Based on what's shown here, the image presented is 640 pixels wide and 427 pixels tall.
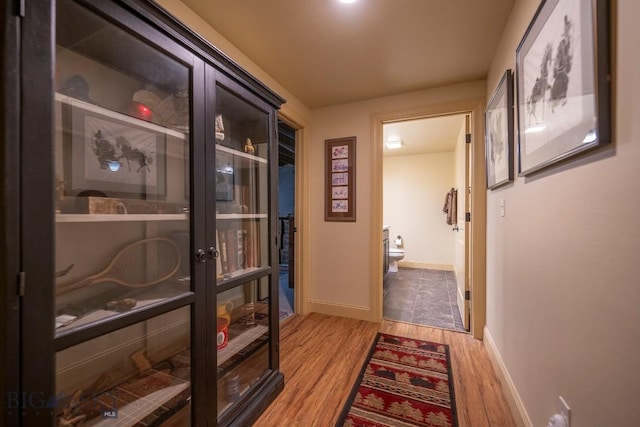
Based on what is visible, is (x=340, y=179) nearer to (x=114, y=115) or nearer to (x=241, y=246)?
(x=241, y=246)

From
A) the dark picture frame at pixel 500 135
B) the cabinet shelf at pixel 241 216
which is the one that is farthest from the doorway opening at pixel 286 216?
the dark picture frame at pixel 500 135

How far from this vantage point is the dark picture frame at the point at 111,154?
33.6 inches

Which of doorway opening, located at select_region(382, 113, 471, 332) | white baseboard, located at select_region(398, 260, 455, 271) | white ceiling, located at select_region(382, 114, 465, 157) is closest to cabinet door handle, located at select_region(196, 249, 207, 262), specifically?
white ceiling, located at select_region(382, 114, 465, 157)

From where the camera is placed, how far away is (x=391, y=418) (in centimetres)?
142

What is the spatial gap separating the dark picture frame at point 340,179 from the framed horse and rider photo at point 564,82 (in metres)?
1.60

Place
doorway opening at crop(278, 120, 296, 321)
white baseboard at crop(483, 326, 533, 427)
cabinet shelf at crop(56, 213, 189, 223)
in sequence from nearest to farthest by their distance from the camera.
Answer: cabinet shelf at crop(56, 213, 189, 223) < white baseboard at crop(483, 326, 533, 427) < doorway opening at crop(278, 120, 296, 321)

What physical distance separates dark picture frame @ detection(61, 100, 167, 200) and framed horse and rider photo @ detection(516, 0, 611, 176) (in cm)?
148

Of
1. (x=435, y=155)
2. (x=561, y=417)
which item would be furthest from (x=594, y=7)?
(x=435, y=155)

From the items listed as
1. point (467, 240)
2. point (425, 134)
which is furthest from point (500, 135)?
point (425, 134)

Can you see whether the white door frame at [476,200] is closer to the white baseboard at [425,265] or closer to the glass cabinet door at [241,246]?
the glass cabinet door at [241,246]

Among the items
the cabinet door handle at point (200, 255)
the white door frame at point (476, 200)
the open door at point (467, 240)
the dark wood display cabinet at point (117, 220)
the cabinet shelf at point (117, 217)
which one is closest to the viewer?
the dark wood display cabinet at point (117, 220)

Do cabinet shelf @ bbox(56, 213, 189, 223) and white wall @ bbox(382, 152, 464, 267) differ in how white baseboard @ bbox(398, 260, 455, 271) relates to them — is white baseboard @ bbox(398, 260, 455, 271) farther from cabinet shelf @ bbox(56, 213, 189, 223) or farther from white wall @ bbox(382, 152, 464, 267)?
cabinet shelf @ bbox(56, 213, 189, 223)

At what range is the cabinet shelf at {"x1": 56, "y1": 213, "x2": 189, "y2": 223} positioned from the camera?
0.79 metres

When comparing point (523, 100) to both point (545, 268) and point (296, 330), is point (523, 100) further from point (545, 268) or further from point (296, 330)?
point (296, 330)
